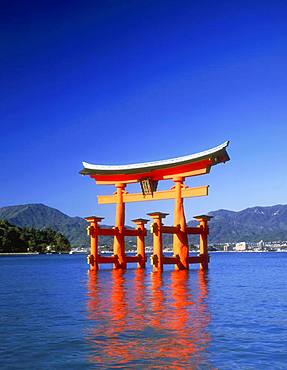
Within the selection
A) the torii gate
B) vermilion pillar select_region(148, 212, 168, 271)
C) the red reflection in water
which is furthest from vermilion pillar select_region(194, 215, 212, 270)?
the red reflection in water

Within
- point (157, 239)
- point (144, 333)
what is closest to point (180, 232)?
point (157, 239)

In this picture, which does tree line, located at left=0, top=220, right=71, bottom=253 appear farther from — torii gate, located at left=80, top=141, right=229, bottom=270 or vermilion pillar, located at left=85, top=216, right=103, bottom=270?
vermilion pillar, located at left=85, top=216, right=103, bottom=270

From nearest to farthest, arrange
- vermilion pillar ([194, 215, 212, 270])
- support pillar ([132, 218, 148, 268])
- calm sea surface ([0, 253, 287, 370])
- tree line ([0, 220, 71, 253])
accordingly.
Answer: calm sea surface ([0, 253, 287, 370]), vermilion pillar ([194, 215, 212, 270]), support pillar ([132, 218, 148, 268]), tree line ([0, 220, 71, 253])

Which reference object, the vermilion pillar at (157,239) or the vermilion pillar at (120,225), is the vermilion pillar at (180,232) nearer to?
the vermilion pillar at (157,239)

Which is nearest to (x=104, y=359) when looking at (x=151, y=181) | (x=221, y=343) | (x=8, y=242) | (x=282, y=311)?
(x=221, y=343)

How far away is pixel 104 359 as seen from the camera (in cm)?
806

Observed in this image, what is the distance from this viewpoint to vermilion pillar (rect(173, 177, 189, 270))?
105ft

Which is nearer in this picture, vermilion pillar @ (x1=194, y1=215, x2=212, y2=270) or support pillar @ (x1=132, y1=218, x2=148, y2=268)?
vermilion pillar @ (x1=194, y1=215, x2=212, y2=270)

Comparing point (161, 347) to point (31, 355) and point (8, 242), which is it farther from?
point (8, 242)

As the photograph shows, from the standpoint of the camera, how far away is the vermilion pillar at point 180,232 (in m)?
31.9

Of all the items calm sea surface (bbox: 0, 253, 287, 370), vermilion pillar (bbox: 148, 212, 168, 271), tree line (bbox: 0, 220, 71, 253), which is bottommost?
calm sea surface (bbox: 0, 253, 287, 370)

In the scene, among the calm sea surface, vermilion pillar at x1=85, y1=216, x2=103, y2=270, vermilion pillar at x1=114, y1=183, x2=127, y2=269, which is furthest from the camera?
vermilion pillar at x1=114, y1=183, x2=127, y2=269

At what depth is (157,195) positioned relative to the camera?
1340 inches

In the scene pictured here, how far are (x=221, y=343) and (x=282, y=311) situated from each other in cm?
530
